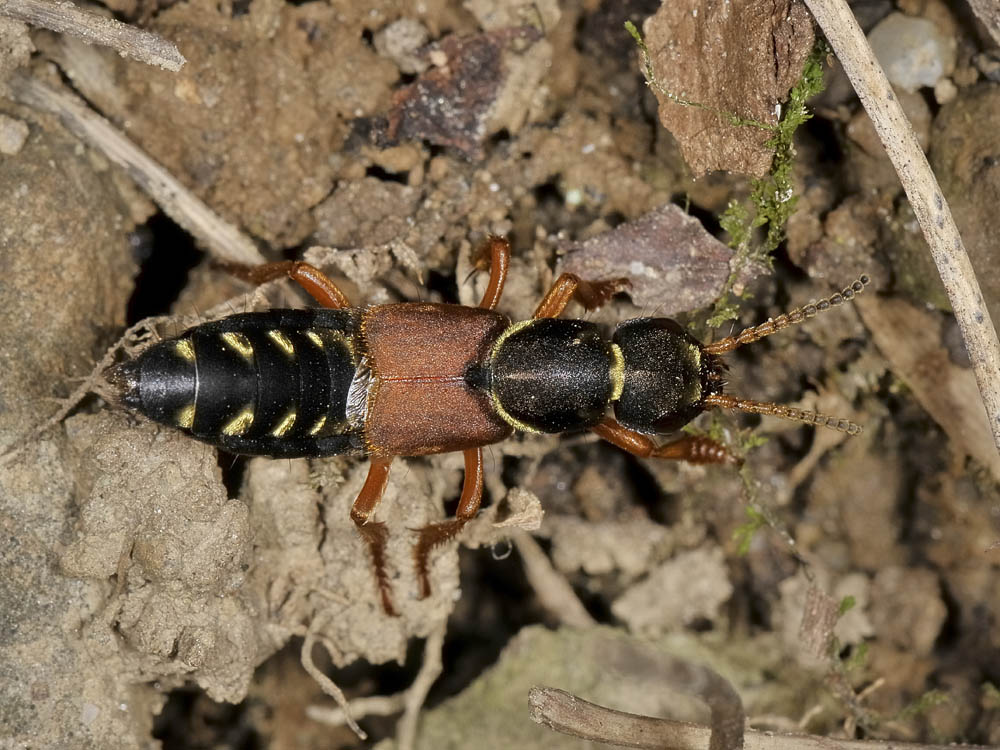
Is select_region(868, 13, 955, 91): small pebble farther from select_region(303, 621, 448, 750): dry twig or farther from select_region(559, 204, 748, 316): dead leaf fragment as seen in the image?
select_region(303, 621, 448, 750): dry twig

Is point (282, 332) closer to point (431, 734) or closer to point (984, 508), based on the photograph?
point (431, 734)

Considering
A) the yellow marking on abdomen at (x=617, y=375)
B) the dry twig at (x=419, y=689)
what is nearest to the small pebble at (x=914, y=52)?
the yellow marking on abdomen at (x=617, y=375)

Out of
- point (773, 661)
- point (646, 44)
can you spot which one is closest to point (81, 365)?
point (646, 44)

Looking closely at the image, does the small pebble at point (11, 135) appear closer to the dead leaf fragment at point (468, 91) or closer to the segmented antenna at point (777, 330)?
the dead leaf fragment at point (468, 91)

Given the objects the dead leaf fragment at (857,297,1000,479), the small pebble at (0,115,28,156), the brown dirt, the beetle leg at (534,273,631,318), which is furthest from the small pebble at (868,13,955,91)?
the small pebble at (0,115,28,156)

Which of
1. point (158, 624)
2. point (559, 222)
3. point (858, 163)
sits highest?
point (858, 163)

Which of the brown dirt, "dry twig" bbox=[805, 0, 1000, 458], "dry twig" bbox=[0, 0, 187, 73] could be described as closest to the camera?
"dry twig" bbox=[805, 0, 1000, 458]
